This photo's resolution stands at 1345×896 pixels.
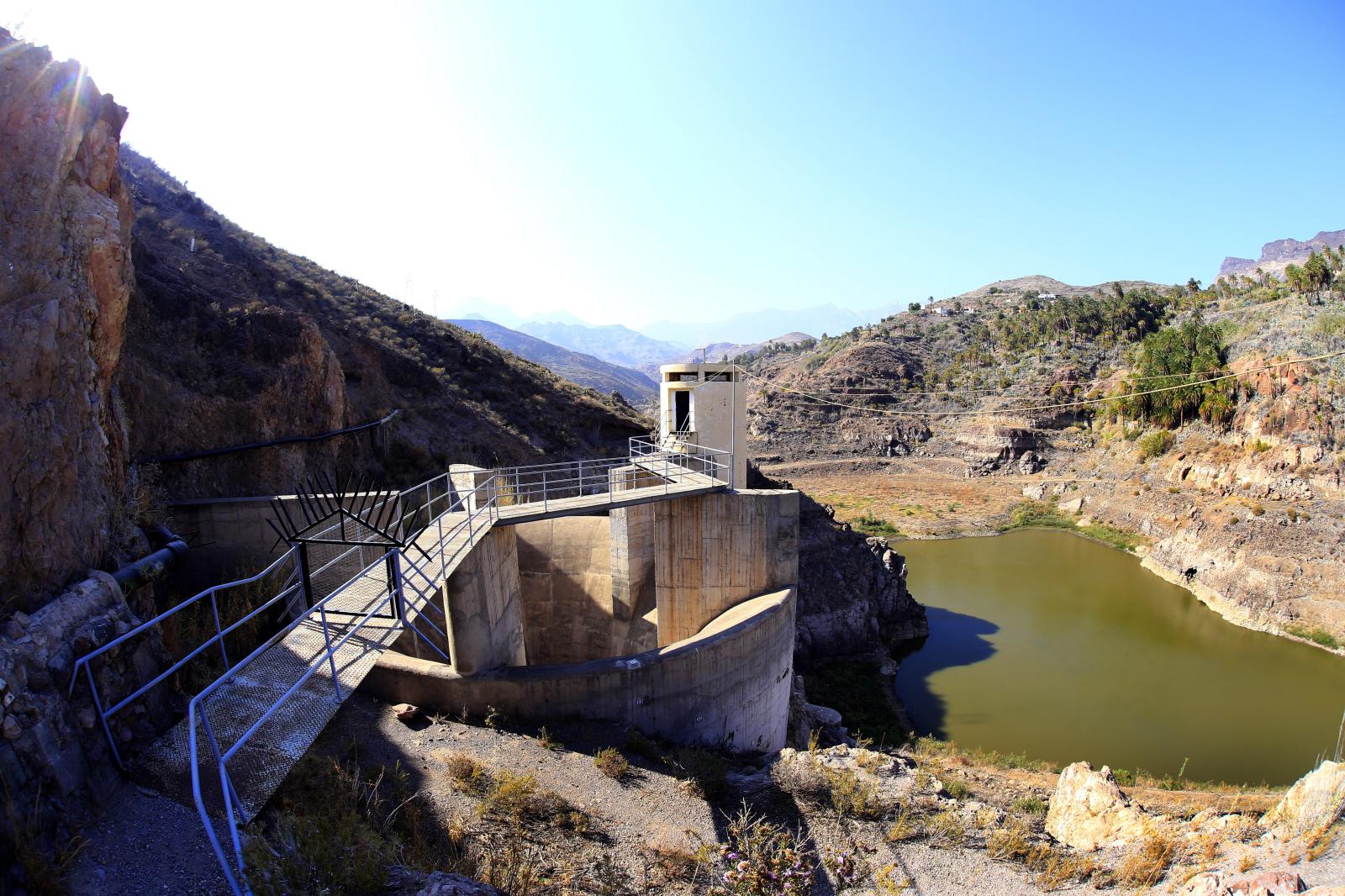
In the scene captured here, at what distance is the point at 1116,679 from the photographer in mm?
22047

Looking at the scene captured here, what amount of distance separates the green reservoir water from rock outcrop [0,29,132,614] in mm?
19774

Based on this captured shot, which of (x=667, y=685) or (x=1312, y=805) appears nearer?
(x=1312, y=805)

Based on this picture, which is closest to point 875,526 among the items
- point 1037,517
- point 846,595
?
point 1037,517

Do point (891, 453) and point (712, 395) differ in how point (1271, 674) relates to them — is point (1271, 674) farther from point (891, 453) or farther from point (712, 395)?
point (891, 453)

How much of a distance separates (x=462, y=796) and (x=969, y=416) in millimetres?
62441

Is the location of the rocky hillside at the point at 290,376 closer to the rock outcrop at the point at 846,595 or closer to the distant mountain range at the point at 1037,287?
the rock outcrop at the point at 846,595

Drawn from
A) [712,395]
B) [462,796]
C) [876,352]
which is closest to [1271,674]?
[712,395]

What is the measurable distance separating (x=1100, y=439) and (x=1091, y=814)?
51073mm

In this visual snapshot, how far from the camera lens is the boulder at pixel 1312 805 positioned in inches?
269

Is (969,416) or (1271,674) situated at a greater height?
(969,416)

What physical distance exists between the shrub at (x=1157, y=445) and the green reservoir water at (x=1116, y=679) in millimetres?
13955

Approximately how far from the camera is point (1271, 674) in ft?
74.2

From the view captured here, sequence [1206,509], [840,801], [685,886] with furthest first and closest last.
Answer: [1206,509] < [840,801] < [685,886]

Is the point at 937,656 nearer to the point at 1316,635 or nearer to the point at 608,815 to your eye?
the point at 1316,635
